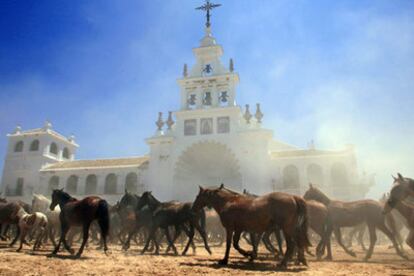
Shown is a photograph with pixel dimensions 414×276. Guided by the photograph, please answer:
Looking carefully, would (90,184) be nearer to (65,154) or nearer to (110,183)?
(110,183)

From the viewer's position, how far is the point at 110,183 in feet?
147

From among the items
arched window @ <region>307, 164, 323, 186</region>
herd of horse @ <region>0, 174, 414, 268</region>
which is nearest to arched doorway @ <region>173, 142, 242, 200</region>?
arched window @ <region>307, 164, 323, 186</region>

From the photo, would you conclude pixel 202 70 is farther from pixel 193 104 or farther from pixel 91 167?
pixel 91 167

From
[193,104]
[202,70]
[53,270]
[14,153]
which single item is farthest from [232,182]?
[14,153]

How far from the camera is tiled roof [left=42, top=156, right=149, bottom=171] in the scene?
149 feet

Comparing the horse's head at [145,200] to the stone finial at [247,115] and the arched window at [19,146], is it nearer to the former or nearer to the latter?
the stone finial at [247,115]

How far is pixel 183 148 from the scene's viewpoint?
39562mm

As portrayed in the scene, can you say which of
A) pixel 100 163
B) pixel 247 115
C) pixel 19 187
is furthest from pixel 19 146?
pixel 247 115

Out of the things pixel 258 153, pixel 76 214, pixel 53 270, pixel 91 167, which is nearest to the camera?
pixel 53 270

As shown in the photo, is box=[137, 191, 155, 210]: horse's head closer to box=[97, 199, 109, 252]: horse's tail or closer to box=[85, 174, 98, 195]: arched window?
box=[97, 199, 109, 252]: horse's tail

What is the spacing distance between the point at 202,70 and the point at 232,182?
15971 millimetres

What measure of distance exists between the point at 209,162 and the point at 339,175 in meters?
15.8

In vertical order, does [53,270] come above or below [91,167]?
below

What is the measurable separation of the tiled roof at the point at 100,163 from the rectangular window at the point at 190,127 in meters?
8.27
